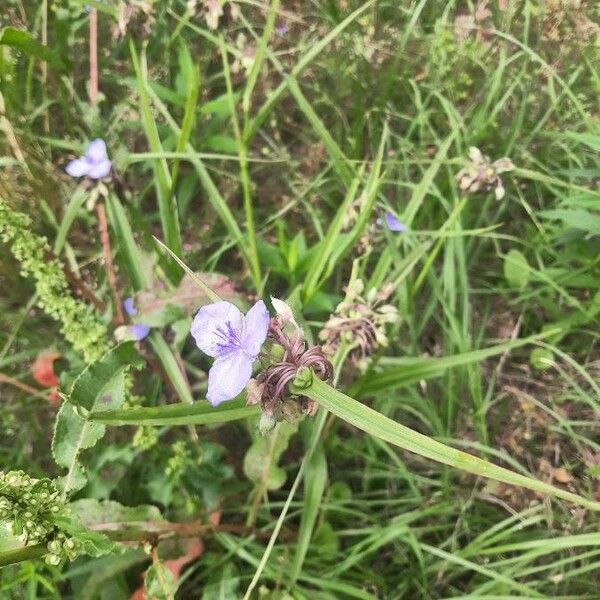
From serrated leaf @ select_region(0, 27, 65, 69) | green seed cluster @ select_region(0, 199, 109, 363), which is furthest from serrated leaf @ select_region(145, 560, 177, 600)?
serrated leaf @ select_region(0, 27, 65, 69)

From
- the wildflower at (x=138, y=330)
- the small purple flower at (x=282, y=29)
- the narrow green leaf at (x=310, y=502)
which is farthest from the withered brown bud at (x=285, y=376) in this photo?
the small purple flower at (x=282, y=29)

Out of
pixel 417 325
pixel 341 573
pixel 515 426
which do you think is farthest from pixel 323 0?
pixel 341 573

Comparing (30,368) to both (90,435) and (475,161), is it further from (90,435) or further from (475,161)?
(475,161)

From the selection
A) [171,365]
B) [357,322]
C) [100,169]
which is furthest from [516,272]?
[100,169]

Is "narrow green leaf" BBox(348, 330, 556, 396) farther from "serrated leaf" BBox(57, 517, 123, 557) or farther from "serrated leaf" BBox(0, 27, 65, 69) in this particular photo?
"serrated leaf" BBox(0, 27, 65, 69)

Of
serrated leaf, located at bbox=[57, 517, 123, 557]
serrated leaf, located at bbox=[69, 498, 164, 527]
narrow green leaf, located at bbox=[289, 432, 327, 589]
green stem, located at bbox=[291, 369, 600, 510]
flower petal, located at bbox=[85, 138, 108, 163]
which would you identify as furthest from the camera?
flower petal, located at bbox=[85, 138, 108, 163]

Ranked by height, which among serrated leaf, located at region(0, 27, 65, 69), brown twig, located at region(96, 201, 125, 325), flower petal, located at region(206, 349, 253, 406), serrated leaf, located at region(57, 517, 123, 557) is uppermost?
serrated leaf, located at region(0, 27, 65, 69)

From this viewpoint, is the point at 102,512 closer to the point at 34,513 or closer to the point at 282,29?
the point at 34,513
